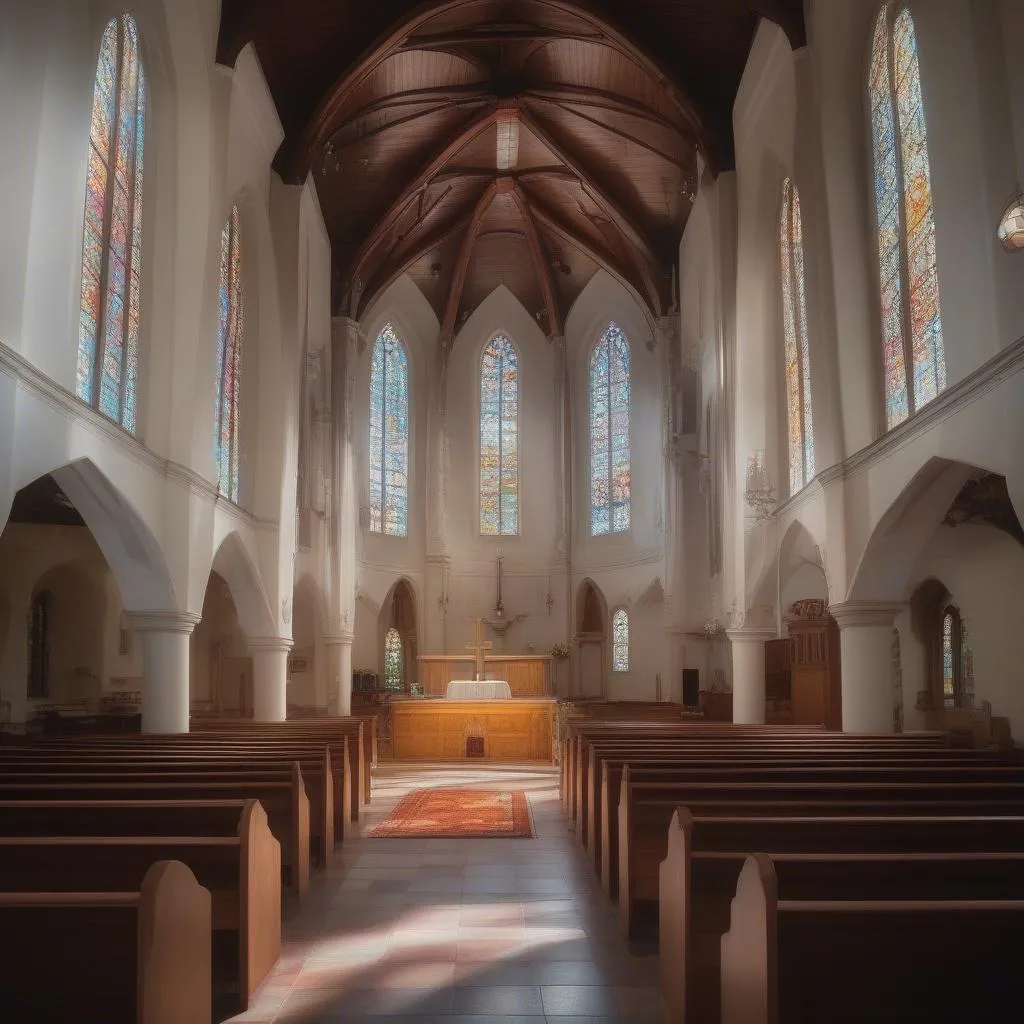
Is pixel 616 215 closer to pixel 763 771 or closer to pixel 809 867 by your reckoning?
pixel 763 771

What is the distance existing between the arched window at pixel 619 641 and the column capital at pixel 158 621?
17.5 m

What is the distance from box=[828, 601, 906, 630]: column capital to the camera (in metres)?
13.3

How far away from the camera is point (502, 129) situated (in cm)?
2500

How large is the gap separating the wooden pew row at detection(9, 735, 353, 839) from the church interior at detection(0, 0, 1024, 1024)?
0.29 ft

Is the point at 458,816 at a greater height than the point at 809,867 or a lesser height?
lesser

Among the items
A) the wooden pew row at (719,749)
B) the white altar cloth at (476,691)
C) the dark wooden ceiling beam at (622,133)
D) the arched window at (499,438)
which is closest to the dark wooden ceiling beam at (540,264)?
the arched window at (499,438)


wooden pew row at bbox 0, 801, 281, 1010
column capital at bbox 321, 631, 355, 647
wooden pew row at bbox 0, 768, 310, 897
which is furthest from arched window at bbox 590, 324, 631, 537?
wooden pew row at bbox 0, 801, 281, 1010

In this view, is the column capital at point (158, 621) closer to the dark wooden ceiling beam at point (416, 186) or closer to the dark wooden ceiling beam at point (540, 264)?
the dark wooden ceiling beam at point (416, 186)

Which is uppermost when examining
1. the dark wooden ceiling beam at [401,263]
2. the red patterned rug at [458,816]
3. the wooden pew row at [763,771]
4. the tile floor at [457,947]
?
the dark wooden ceiling beam at [401,263]

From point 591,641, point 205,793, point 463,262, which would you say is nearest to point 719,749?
point 205,793

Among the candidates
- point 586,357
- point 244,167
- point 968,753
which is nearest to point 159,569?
point 244,167

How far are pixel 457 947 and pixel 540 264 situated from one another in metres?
25.9

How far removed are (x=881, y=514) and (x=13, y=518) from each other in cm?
1370

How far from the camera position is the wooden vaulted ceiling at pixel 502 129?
19.3 m
